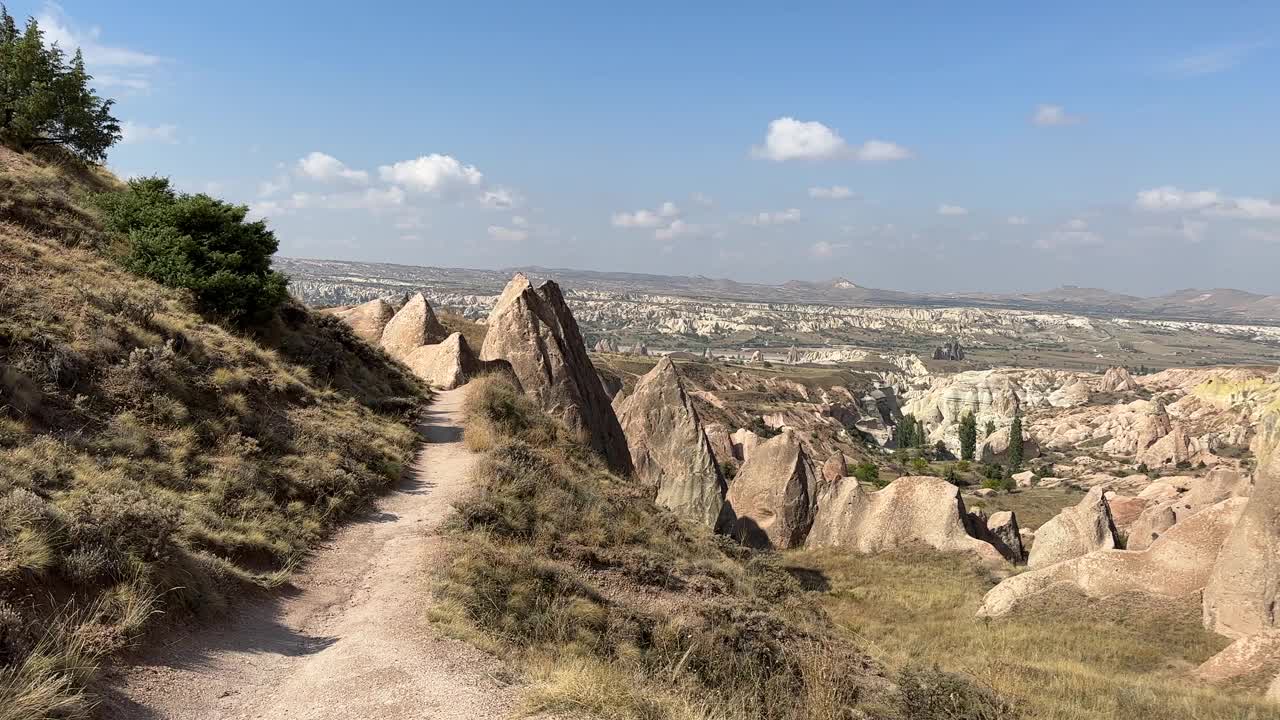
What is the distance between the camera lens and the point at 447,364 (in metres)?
23.2

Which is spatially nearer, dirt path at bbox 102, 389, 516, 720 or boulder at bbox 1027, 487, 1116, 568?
dirt path at bbox 102, 389, 516, 720

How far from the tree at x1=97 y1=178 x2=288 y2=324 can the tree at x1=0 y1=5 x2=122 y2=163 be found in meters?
4.82

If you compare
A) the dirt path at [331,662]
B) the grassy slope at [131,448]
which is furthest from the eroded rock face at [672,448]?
the dirt path at [331,662]

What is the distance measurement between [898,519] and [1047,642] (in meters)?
10.4

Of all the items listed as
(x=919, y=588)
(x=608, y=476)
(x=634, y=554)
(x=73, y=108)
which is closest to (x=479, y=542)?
(x=634, y=554)

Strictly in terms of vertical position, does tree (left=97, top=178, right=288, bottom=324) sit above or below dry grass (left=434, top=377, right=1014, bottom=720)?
above

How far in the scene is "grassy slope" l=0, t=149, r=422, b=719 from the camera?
6.44 meters

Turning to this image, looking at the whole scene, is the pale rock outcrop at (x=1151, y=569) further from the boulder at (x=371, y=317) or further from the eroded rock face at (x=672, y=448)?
the boulder at (x=371, y=317)

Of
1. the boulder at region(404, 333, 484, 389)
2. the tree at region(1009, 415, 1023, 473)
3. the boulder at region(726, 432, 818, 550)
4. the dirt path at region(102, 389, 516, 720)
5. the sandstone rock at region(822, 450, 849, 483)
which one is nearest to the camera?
the dirt path at region(102, 389, 516, 720)

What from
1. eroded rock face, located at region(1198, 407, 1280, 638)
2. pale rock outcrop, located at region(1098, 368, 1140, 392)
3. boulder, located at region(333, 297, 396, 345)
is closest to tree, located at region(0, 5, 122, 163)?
boulder, located at region(333, 297, 396, 345)

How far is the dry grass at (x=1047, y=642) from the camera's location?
37.0ft

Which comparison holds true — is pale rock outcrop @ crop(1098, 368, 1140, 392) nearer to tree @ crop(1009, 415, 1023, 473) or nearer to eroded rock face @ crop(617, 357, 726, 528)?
tree @ crop(1009, 415, 1023, 473)

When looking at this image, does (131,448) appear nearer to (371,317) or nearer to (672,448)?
(371,317)

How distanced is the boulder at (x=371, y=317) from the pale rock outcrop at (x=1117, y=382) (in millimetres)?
147524
